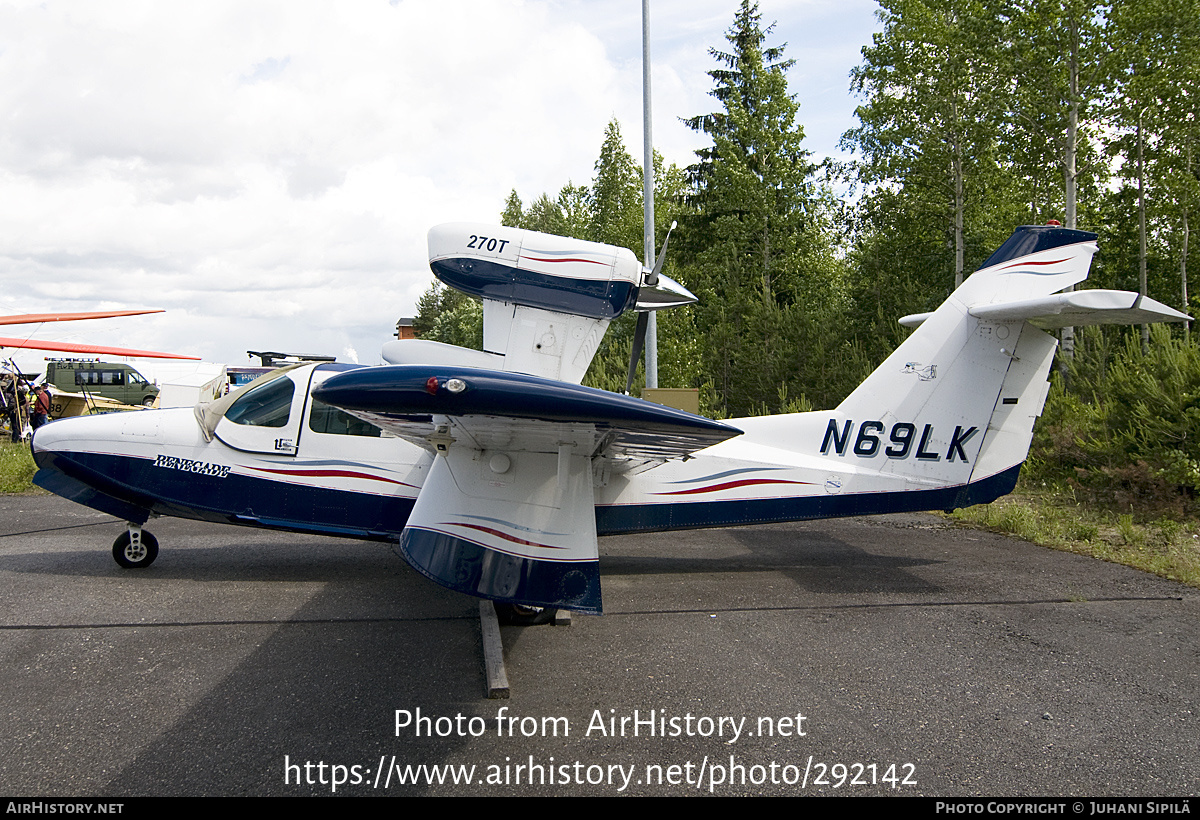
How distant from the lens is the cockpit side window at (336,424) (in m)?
6.16

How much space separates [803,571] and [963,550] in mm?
2047

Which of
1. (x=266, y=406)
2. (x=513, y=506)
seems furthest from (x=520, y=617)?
(x=266, y=406)

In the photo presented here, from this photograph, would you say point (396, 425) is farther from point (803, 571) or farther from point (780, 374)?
point (780, 374)

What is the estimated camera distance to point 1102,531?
8.32m

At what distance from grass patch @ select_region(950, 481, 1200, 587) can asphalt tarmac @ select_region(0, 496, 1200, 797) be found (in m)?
0.45

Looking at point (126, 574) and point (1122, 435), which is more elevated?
point (1122, 435)

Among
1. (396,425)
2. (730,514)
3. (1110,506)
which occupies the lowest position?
(1110,506)

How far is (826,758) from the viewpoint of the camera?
11.1 feet

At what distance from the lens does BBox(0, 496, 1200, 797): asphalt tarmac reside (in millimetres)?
3232

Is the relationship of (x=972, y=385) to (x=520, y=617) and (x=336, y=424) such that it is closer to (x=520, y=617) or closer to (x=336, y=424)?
(x=520, y=617)

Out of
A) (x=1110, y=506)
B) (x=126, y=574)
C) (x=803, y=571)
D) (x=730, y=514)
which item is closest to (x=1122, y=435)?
(x=1110, y=506)

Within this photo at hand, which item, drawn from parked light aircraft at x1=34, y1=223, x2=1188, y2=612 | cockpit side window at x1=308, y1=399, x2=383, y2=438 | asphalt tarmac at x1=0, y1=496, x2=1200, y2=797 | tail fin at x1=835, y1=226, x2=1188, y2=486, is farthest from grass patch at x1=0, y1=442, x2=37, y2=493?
tail fin at x1=835, y1=226, x2=1188, y2=486

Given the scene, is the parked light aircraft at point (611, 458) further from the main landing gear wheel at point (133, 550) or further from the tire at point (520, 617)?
the tire at point (520, 617)
